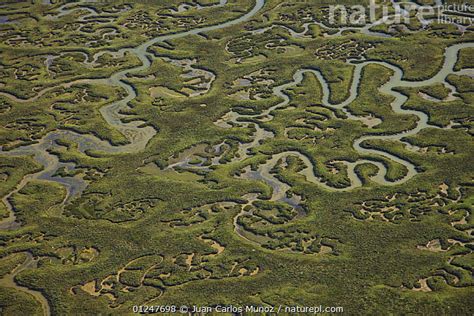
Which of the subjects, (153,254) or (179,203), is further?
(179,203)

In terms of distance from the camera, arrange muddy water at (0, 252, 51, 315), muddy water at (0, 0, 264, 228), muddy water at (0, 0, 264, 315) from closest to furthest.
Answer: muddy water at (0, 252, 51, 315)
muddy water at (0, 0, 264, 315)
muddy water at (0, 0, 264, 228)

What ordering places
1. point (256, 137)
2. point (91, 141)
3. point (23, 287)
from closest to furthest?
point (23, 287)
point (256, 137)
point (91, 141)

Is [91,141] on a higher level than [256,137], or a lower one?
lower

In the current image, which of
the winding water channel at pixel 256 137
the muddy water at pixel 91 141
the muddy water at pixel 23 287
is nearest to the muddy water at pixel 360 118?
the winding water channel at pixel 256 137

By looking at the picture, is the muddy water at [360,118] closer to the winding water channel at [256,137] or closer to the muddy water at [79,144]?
the winding water channel at [256,137]

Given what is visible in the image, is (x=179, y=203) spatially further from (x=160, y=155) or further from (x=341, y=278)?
(x=341, y=278)

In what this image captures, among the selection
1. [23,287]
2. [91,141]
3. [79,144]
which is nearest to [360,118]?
[91,141]

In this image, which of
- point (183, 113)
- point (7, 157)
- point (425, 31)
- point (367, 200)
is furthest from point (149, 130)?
point (425, 31)

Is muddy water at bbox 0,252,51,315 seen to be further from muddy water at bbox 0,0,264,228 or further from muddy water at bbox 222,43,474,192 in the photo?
muddy water at bbox 222,43,474,192

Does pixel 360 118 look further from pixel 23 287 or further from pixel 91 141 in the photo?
pixel 23 287

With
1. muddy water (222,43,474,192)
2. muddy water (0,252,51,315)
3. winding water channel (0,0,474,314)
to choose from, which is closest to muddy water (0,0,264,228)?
winding water channel (0,0,474,314)

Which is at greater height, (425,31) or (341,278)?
(425,31)
